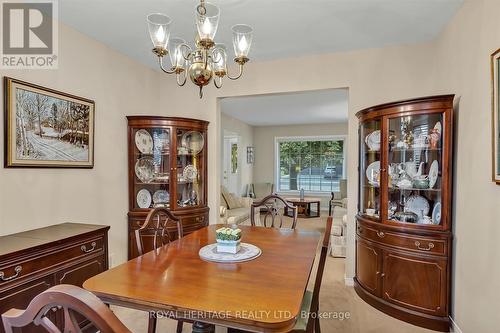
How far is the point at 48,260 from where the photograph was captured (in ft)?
6.14

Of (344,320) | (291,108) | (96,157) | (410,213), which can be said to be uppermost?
(291,108)

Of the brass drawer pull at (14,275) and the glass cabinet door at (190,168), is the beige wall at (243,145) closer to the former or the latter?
the glass cabinet door at (190,168)

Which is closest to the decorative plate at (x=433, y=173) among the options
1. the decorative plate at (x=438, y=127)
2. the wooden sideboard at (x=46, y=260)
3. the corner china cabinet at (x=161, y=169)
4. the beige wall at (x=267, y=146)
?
the decorative plate at (x=438, y=127)

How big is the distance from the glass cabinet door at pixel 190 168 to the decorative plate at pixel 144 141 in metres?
0.32

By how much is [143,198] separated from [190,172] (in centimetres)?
63

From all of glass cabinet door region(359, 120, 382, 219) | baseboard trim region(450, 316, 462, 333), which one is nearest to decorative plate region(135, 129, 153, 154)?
glass cabinet door region(359, 120, 382, 219)

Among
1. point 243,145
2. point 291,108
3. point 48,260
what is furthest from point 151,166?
point 243,145

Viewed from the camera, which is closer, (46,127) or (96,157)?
(46,127)

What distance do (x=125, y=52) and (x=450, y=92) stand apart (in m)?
3.25

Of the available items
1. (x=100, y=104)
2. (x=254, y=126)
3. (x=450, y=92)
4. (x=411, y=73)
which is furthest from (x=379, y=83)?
(x=254, y=126)

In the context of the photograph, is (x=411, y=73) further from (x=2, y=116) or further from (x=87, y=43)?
(x=2, y=116)

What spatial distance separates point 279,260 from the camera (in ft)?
5.41

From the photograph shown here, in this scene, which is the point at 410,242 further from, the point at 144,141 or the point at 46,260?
the point at 144,141

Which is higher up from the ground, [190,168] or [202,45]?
[202,45]
